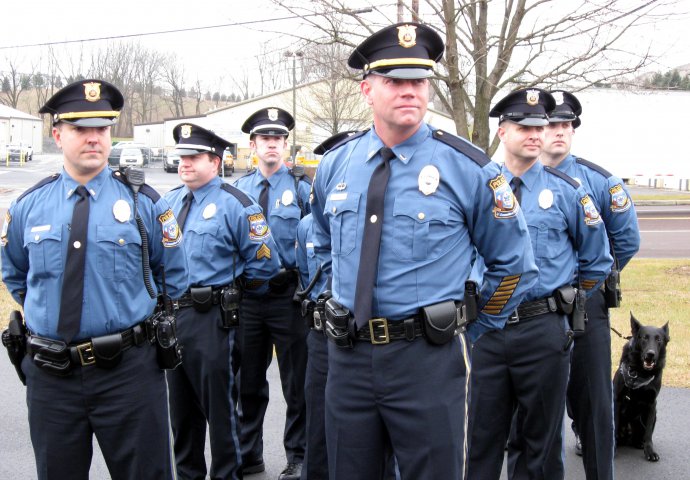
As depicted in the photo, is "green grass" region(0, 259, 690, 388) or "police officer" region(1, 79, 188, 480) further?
"green grass" region(0, 259, 690, 388)

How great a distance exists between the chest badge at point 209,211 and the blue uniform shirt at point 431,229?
74.4 inches

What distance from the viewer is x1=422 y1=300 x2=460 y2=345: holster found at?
2.93 metres

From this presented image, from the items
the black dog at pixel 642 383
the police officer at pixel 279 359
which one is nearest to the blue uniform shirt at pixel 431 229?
the police officer at pixel 279 359

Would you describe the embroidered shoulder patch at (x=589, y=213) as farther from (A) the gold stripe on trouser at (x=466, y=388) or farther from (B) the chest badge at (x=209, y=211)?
(B) the chest badge at (x=209, y=211)

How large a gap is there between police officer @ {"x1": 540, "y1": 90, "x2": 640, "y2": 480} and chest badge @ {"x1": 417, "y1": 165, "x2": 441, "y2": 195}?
1.80 m

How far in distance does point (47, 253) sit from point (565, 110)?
319 centimetres

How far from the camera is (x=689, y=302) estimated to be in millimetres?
9766

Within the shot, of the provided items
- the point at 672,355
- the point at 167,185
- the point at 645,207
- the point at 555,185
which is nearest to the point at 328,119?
the point at 167,185

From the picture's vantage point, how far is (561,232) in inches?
170

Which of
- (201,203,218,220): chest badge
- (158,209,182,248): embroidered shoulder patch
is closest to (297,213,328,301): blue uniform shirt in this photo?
(201,203,218,220): chest badge

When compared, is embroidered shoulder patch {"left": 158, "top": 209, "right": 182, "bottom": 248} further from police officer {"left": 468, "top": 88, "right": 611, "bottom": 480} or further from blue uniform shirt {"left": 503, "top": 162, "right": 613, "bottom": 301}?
blue uniform shirt {"left": 503, "top": 162, "right": 613, "bottom": 301}

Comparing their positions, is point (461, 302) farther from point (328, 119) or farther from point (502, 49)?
point (328, 119)

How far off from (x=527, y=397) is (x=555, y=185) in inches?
46.0

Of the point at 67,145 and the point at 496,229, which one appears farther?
the point at 67,145
